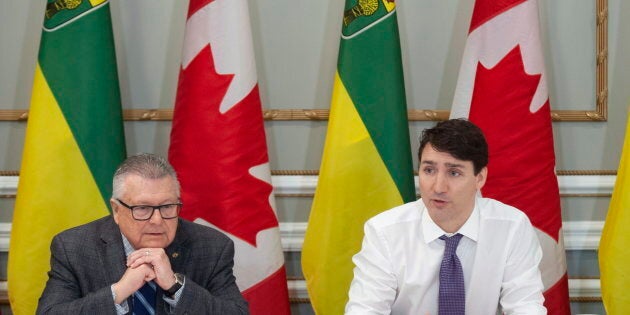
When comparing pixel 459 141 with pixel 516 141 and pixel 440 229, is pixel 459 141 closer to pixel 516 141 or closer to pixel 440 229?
pixel 440 229

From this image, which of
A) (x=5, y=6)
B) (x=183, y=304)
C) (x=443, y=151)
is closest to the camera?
(x=183, y=304)

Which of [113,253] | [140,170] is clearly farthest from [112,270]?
[140,170]

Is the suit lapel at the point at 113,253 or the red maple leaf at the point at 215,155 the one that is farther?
the red maple leaf at the point at 215,155

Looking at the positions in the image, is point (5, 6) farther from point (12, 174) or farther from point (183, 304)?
point (183, 304)

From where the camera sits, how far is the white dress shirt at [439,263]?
2551mm

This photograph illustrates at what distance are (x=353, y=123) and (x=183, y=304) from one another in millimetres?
1196

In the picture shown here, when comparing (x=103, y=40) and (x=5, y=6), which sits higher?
(x=5, y=6)

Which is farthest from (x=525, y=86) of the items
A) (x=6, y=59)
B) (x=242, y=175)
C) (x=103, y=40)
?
(x=6, y=59)

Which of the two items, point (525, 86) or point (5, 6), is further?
point (5, 6)

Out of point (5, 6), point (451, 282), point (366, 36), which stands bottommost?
point (451, 282)

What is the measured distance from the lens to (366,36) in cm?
323

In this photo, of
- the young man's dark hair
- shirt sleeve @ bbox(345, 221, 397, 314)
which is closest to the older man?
shirt sleeve @ bbox(345, 221, 397, 314)

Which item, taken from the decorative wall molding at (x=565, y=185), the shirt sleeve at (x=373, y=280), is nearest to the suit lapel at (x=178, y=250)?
the shirt sleeve at (x=373, y=280)

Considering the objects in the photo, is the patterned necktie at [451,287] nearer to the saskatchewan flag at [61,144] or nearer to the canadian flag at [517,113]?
the canadian flag at [517,113]
